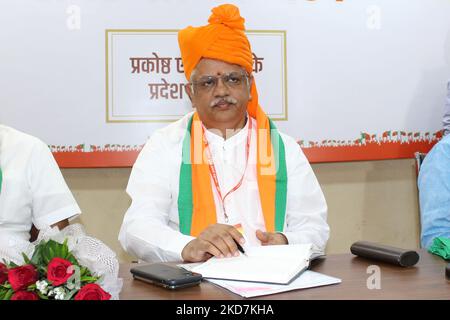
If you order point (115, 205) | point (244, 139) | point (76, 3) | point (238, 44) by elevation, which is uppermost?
point (76, 3)

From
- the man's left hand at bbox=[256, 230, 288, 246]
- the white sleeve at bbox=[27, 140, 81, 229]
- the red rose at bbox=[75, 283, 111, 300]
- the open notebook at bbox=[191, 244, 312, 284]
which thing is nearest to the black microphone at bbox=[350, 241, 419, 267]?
the open notebook at bbox=[191, 244, 312, 284]

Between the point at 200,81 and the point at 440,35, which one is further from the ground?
the point at 440,35

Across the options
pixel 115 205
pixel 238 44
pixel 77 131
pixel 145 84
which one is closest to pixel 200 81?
pixel 238 44

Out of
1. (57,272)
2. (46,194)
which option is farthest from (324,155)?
(57,272)

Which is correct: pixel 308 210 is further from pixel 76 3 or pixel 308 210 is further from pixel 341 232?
pixel 76 3

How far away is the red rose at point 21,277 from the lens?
46.8 inches

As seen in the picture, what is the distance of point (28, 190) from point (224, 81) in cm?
104

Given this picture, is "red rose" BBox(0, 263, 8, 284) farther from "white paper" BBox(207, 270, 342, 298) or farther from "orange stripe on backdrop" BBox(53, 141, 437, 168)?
"orange stripe on backdrop" BBox(53, 141, 437, 168)

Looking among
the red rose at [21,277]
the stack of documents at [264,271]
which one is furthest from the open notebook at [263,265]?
the red rose at [21,277]

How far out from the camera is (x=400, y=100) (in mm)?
3666

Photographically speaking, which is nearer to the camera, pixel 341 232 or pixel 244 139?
pixel 244 139
